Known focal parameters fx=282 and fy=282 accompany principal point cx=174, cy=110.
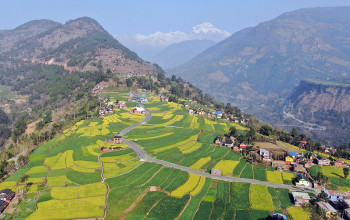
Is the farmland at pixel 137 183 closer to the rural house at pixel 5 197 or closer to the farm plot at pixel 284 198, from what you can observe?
the farm plot at pixel 284 198

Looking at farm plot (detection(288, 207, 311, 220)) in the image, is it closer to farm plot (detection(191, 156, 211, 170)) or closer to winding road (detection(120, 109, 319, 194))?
winding road (detection(120, 109, 319, 194))

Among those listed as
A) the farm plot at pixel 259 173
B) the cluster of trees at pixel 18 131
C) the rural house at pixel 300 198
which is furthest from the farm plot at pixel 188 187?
the cluster of trees at pixel 18 131

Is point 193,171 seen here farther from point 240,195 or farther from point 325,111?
point 325,111

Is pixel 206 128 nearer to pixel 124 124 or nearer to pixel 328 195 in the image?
pixel 124 124

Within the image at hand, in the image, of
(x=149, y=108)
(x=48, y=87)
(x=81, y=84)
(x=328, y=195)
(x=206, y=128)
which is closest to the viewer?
(x=328, y=195)

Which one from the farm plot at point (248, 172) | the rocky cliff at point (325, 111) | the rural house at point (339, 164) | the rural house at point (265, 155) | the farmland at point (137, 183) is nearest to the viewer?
the farmland at point (137, 183)

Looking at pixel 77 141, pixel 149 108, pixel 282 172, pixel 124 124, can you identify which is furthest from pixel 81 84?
pixel 282 172

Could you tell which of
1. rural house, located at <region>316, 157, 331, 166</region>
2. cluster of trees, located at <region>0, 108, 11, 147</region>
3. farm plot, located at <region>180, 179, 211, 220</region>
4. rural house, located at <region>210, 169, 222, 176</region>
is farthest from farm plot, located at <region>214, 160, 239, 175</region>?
cluster of trees, located at <region>0, 108, 11, 147</region>

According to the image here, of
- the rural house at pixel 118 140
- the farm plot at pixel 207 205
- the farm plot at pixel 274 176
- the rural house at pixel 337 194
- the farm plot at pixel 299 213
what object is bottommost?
the rural house at pixel 337 194
